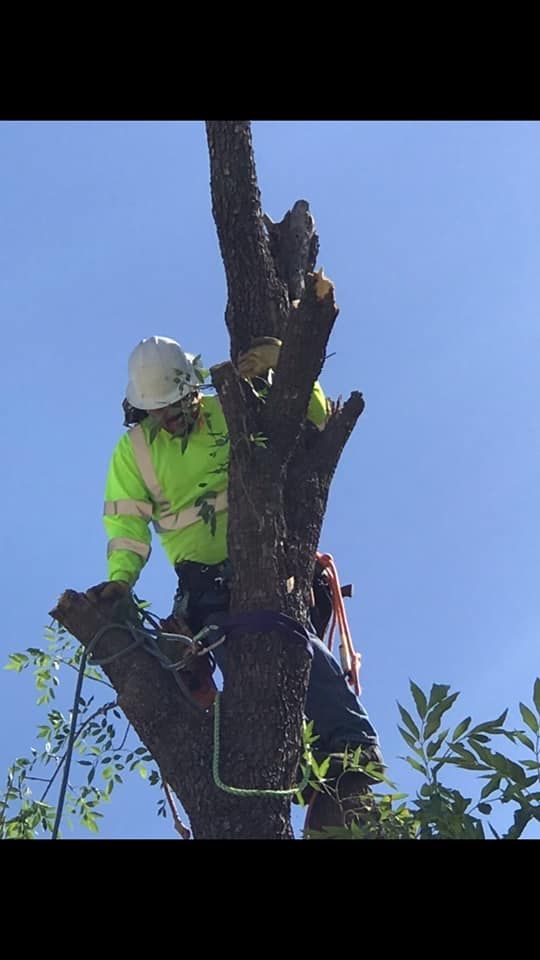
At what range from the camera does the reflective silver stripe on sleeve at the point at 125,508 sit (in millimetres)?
4320

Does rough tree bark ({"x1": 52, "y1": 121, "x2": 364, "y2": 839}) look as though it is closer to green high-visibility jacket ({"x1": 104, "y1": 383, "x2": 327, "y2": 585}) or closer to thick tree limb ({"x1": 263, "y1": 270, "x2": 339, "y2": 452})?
thick tree limb ({"x1": 263, "y1": 270, "x2": 339, "y2": 452})

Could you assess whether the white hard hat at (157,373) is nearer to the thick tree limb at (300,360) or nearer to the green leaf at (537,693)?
the thick tree limb at (300,360)

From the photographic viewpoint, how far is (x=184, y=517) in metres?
4.36

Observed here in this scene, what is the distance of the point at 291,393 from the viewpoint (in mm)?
3447

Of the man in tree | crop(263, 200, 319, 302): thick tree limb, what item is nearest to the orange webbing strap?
the man in tree

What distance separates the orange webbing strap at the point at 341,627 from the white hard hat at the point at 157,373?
79 centimetres

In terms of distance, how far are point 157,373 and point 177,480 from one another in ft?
1.31

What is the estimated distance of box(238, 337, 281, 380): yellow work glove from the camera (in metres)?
3.80

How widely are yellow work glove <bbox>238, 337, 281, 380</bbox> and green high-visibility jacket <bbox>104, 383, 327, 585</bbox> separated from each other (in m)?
0.48

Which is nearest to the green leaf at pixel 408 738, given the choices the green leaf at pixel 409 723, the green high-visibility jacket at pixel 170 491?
the green leaf at pixel 409 723
